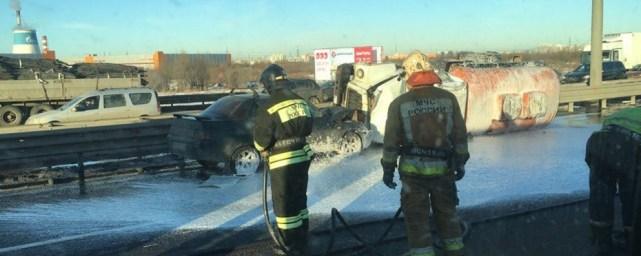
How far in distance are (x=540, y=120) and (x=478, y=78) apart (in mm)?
2449

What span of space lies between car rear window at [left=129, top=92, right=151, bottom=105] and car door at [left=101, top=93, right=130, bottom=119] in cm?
24

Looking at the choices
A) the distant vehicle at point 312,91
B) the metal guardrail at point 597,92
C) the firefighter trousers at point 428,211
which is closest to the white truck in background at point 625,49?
the metal guardrail at point 597,92

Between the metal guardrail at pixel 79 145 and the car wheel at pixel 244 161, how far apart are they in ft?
7.19

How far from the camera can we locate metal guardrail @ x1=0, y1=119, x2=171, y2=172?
1002cm

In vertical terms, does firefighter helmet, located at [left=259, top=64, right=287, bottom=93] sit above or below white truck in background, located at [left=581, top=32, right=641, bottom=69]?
below

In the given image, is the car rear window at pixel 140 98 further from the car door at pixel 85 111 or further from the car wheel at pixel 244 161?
the car wheel at pixel 244 161

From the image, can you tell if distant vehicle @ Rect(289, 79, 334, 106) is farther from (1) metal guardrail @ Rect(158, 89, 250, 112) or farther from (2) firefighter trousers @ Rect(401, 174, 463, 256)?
(2) firefighter trousers @ Rect(401, 174, 463, 256)

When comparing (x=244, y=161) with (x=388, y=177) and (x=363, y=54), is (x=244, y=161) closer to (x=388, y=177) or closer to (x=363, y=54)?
(x=388, y=177)

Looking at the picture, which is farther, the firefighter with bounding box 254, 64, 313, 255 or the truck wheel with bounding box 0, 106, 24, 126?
the truck wheel with bounding box 0, 106, 24, 126

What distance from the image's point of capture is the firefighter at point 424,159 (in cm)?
438

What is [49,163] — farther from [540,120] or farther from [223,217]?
[540,120]

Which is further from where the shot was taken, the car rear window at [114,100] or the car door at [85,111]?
the car rear window at [114,100]

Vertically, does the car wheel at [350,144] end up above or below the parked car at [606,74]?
below

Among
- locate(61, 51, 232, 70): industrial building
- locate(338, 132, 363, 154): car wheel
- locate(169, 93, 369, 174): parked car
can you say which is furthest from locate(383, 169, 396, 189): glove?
locate(61, 51, 232, 70): industrial building
